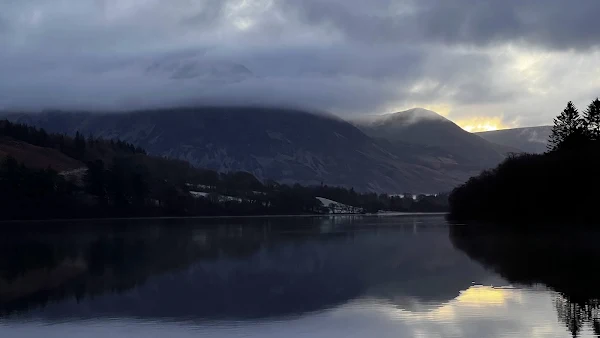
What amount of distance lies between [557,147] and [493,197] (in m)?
12.1

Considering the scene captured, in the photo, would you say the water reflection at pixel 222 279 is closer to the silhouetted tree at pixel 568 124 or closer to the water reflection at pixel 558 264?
the water reflection at pixel 558 264

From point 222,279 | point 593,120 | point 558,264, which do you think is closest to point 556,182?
point 593,120

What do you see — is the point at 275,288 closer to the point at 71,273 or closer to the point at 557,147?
the point at 71,273

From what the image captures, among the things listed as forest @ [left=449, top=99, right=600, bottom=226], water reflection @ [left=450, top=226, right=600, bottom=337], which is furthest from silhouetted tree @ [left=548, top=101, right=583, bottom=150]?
water reflection @ [left=450, top=226, right=600, bottom=337]

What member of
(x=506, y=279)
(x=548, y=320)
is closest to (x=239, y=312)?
(x=548, y=320)

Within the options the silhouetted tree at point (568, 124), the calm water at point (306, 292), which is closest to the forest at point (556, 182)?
the silhouetted tree at point (568, 124)

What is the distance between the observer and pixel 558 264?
4375 cm

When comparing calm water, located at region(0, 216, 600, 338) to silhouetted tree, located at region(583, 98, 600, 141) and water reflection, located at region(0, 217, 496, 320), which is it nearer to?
water reflection, located at region(0, 217, 496, 320)

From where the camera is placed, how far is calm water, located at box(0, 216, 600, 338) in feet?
88.5

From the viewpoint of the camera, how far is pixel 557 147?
110688 mm

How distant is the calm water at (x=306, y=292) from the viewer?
27.0 m

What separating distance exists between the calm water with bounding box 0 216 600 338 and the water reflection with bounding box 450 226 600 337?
98 millimetres

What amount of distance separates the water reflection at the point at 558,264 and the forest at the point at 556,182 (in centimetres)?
1986

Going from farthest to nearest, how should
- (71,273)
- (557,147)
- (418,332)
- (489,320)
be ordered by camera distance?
1. (557,147)
2. (71,273)
3. (489,320)
4. (418,332)
